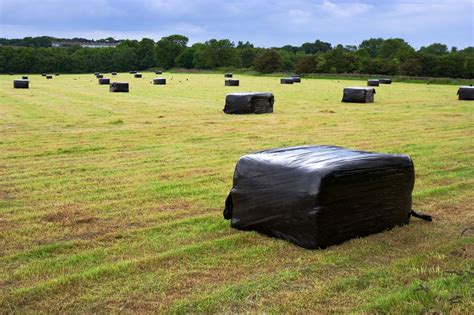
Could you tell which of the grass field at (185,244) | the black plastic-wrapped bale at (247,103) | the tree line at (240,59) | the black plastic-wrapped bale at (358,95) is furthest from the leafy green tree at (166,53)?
the grass field at (185,244)

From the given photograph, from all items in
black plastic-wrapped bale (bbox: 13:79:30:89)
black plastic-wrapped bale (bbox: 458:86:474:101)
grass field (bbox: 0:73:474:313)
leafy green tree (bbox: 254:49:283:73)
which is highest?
leafy green tree (bbox: 254:49:283:73)

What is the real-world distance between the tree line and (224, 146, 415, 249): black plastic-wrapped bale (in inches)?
2569

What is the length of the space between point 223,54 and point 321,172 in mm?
120147

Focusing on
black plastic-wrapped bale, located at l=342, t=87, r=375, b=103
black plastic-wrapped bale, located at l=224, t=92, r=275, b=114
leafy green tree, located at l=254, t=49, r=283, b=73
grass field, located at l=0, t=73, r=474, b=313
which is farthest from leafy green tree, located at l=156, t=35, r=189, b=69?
grass field, located at l=0, t=73, r=474, b=313

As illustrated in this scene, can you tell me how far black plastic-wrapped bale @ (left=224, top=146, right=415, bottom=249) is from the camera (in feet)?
19.8

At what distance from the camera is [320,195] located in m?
5.95

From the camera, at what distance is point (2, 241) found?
6434 millimetres

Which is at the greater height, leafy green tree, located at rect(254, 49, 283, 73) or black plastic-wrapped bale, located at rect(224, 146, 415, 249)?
leafy green tree, located at rect(254, 49, 283, 73)

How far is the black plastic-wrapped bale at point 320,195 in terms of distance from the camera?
6039 mm

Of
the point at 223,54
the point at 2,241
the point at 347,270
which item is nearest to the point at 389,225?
the point at 347,270

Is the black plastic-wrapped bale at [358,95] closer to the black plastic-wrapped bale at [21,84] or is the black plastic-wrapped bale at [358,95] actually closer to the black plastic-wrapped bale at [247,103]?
the black plastic-wrapped bale at [247,103]

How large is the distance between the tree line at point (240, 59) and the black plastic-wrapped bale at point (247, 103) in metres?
50.6

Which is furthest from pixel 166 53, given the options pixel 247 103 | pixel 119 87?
pixel 247 103

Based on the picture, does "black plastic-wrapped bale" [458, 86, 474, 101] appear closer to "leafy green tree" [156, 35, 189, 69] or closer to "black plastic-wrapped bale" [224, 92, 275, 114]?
"black plastic-wrapped bale" [224, 92, 275, 114]
